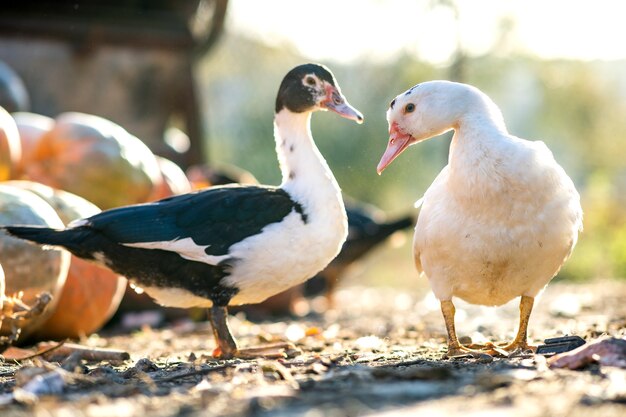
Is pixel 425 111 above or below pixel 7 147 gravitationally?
below

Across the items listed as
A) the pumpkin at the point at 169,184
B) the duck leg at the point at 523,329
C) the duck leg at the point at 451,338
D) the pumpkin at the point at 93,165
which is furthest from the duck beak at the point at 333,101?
the pumpkin at the point at 169,184

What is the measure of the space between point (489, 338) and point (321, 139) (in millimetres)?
21068

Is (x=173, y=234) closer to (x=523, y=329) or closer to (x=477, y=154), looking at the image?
(x=477, y=154)

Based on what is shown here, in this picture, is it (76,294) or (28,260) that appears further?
(76,294)

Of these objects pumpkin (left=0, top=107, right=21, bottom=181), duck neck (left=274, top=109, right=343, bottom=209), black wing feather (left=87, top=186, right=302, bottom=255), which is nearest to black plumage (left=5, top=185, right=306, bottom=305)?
black wing feather (left=87, top=186, right=302, bottom=255)

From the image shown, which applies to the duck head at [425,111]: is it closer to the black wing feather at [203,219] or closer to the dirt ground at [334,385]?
the black wing feather at [203,219]

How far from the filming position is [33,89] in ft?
37.4

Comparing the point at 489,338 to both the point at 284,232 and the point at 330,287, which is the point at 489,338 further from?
the point at 330,287

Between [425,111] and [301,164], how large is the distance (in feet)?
2.97

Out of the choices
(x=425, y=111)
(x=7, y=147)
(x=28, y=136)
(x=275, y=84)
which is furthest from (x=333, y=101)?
(x=275, y=84)

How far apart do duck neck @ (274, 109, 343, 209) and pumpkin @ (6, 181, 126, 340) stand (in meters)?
1.69

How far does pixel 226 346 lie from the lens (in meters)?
5.21

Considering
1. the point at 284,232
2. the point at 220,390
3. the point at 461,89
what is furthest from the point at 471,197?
the point at 220,390

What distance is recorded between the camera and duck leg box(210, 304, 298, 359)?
518 centimetres
